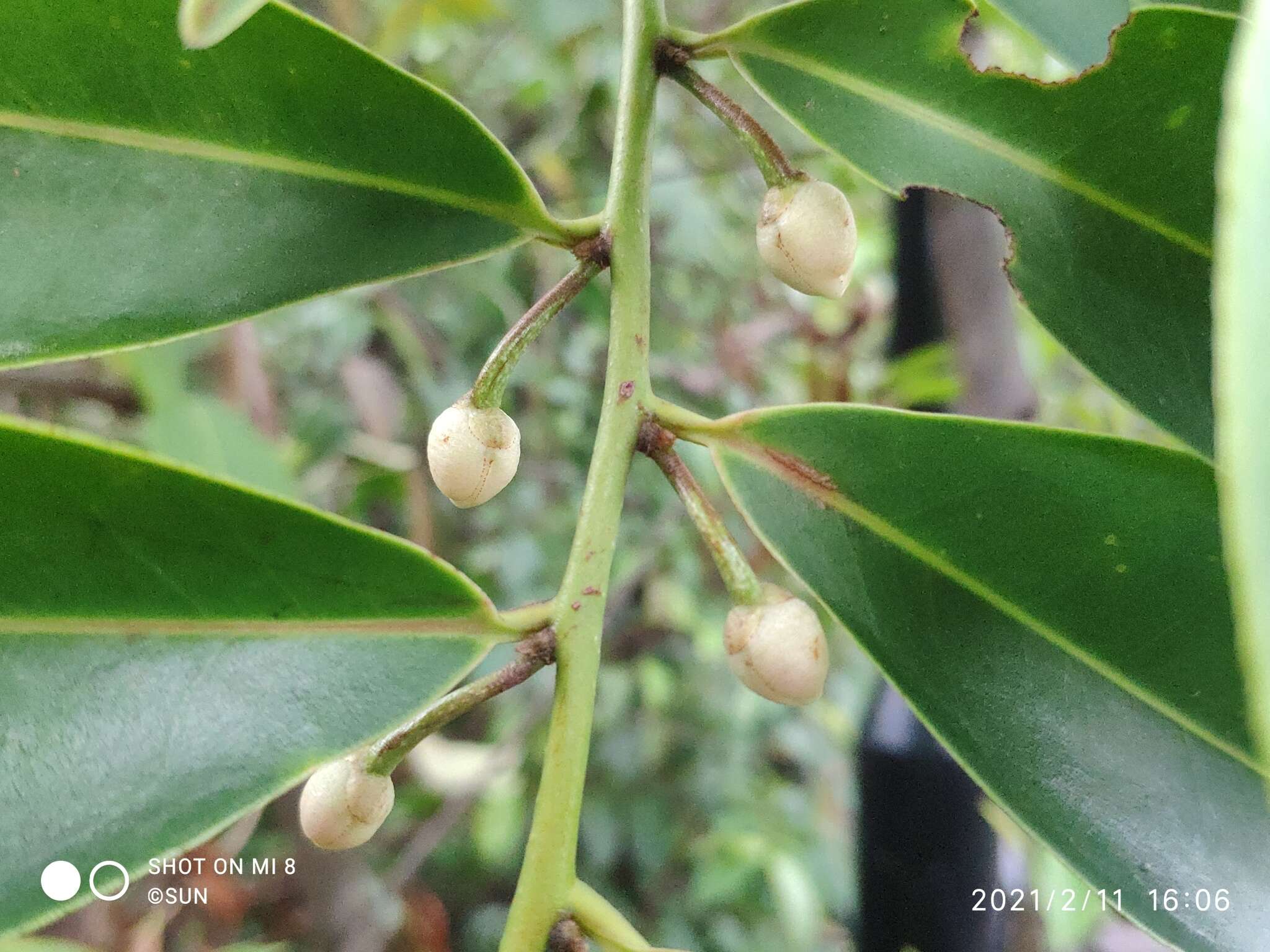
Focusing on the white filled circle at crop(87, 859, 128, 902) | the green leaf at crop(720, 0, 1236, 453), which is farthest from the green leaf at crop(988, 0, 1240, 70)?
the white filled circle at crop(87, 859, 128, 902)

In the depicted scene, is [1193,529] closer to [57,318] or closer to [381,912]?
[57,318]

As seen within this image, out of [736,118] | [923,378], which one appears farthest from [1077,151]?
[923,378]

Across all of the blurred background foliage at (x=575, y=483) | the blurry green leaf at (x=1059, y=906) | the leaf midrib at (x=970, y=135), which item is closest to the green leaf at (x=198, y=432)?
the blurred background foliage at (x=575, y=483)

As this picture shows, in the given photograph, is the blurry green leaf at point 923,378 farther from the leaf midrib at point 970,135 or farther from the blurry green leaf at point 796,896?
the blurry green leaf at point 796,896

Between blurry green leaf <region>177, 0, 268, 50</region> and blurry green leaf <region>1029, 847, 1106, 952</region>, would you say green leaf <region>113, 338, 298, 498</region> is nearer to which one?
blurry green leaf <region>177, 0, 268, 50</region>

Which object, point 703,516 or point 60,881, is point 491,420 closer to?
point 703,516

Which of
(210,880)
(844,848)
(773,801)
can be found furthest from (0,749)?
(844,848)
